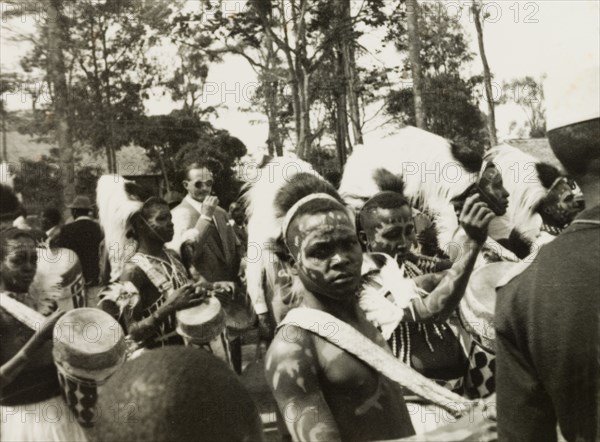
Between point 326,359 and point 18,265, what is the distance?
176 cm

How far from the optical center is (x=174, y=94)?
19.2ft

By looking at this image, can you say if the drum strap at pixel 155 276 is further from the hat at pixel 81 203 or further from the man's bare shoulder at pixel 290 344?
the hat at pixel 81 203

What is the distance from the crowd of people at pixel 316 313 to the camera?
175 centimetres

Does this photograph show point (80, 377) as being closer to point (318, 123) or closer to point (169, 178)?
point (169, 178)

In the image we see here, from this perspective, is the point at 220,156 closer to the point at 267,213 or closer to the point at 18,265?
the point at 18,265

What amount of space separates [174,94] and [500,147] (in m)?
2.62

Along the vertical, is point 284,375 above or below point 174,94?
below

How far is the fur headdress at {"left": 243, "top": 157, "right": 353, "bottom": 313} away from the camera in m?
3.01

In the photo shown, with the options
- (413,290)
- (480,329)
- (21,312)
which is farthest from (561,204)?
(21,312)

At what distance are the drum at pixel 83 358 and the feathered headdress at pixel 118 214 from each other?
66cm

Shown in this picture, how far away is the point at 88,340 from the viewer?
3.42 metres

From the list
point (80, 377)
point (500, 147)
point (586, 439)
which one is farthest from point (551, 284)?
point (500, 147)

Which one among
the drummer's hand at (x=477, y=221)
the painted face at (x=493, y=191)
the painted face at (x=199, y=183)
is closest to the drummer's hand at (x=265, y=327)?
the painted face at (x=199, y=183)

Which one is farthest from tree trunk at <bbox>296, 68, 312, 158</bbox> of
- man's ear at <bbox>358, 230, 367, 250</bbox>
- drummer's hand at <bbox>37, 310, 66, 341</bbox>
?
drummer's hand at <bbox>37, 310, 66, 341</bbox>
